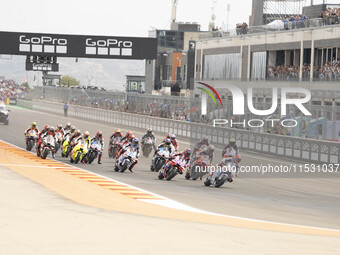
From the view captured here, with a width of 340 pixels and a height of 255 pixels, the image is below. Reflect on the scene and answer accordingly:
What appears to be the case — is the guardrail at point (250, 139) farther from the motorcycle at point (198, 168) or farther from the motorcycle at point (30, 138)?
the motorcycle at point (30, 138)

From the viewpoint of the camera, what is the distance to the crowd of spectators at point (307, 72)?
149 feet

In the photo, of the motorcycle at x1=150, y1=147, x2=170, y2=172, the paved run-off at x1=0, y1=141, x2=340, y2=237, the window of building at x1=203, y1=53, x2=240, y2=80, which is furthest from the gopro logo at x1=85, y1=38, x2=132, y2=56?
the motorcycle at x1=150, y1=147, x2=170, y2=172

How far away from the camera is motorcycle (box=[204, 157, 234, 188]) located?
21.8 m

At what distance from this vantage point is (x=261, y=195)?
2102cm

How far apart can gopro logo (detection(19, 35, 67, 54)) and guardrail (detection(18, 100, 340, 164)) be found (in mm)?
9094

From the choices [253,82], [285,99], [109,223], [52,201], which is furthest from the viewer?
[253,82]

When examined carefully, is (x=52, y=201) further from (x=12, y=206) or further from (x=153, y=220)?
(x=153, y=220)

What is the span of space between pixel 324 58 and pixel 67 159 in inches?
1014

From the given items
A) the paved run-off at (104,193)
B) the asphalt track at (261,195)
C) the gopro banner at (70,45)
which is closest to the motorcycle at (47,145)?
the paved run-off at (104,193)

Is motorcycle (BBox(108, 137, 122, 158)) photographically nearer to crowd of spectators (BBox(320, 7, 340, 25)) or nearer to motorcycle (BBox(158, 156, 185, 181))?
motorcycle (BBox(158, 156, 185, 181))

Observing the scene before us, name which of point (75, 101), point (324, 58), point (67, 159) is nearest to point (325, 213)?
point (67, 159)

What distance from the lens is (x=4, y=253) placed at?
9.10 meters

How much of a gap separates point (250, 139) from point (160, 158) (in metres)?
12.2

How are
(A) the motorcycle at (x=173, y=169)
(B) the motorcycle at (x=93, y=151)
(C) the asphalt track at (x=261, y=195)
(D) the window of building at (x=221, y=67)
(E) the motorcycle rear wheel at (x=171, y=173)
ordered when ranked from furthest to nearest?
(D) the window of building at (x=221, y=67), (B) the motorcycle at (x=93, y=151), (E) the motorcycle rear wheel at (x=171, y=173), (A) the motorcycle at (x=173, y=169), (C) the asphalt track at (x=261, y=195)
